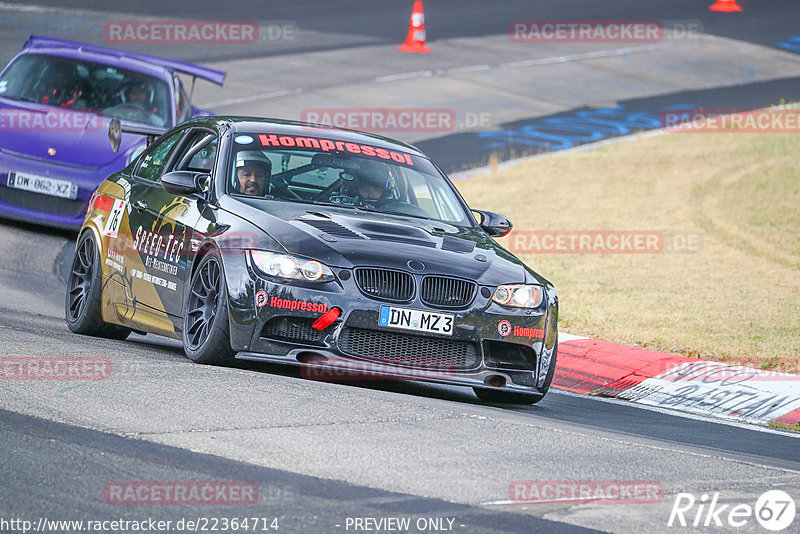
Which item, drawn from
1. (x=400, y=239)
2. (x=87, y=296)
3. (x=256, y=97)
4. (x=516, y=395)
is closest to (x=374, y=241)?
(x=400, y=239)

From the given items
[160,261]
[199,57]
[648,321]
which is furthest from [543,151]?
[160,261]

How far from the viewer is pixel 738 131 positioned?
23391 millimetres

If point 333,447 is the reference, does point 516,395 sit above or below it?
below

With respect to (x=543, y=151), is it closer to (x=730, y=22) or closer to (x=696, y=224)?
(x=696, y=224)

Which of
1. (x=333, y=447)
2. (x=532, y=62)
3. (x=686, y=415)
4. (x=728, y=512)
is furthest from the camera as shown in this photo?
(x=532, y=62)

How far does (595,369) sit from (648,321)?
1944mm

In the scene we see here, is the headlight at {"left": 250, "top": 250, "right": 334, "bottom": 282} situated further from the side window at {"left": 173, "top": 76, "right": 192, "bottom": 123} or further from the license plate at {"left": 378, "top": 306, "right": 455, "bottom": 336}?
the side window at {"left": 173, "top": 76, "right": 192, "bottom": 123}

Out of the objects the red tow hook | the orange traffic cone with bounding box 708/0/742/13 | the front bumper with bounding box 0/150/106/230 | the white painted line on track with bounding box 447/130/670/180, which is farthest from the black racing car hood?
the orange traffic cone with bounding box 708/0/742/13

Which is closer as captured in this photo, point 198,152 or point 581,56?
point 198,152

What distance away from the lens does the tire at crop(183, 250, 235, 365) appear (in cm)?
750

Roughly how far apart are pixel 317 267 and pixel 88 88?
7.84m

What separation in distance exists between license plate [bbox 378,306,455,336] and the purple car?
15.9 feet

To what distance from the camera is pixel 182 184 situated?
8227mm

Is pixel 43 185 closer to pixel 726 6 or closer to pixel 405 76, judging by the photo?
pixel 405 76
